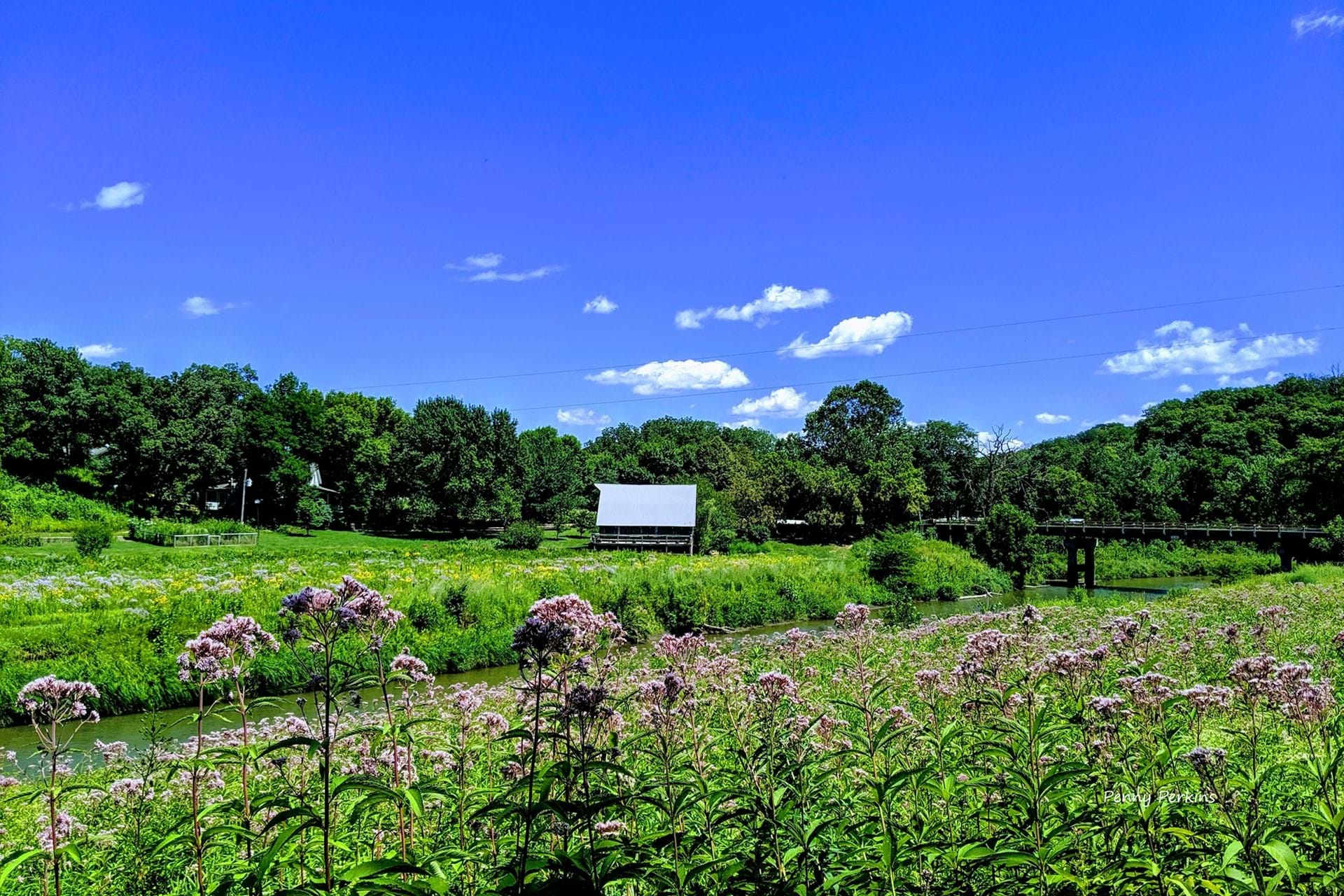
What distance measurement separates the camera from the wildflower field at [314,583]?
13.5 metres

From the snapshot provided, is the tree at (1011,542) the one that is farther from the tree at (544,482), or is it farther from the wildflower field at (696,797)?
the wildflower field at (696,797)

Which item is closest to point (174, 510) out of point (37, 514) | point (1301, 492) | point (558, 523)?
point (37, 514)

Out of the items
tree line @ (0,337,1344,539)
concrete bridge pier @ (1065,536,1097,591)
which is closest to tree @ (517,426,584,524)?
tree line @ (0,337,1344,539)

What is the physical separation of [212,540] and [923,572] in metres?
34.7

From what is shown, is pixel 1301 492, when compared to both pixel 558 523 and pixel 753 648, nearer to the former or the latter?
pixel 558 523

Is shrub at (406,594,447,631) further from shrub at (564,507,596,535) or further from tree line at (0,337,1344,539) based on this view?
shrub at (564,507,596,535)

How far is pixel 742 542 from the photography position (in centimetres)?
4866

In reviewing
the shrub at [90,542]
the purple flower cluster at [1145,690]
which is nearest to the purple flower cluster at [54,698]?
the purple flower cluster at [1145,690]

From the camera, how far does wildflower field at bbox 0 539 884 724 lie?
13.5 m

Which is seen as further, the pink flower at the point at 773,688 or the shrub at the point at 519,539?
the shrub at the point at 519,539

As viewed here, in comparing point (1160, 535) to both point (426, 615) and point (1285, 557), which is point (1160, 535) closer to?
point (1285, 557)

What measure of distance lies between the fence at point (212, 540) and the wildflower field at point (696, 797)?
3655 cm

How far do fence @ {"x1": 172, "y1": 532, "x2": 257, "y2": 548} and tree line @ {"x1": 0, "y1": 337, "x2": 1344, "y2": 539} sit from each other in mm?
10429

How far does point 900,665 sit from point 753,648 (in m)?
2.19
